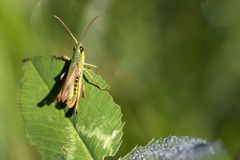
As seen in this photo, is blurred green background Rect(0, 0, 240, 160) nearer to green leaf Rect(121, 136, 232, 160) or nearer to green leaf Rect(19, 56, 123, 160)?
green leaf Rect(19, 56, 123, 160)

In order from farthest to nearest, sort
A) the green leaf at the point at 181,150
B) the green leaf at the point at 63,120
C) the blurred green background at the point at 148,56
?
the blurred green background at the point at 148,56, the green leaf at the point at 63,120, the green leaf at the point at 181,150

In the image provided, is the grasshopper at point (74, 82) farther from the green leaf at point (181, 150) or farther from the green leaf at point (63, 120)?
the green leaf at point (181, 150)

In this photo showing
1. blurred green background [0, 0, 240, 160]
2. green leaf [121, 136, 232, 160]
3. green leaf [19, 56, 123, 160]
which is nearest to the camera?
green leaf [121, 136, 232, 160]

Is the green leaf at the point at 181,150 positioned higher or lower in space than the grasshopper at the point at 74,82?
higher

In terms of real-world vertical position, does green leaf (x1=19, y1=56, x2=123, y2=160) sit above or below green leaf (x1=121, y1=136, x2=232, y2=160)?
below

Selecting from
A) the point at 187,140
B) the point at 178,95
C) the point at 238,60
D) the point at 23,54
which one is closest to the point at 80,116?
the point at 187,140

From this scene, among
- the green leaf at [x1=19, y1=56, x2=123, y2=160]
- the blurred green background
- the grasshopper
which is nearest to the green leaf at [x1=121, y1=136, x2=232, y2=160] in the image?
the green leaf at [x1=19, y1=56, x2=123, y2=160]

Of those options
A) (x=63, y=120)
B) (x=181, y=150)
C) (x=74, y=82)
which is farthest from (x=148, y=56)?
(x=181, y=150)

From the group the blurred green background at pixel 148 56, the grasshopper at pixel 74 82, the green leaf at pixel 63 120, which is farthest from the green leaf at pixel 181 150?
the blurred green background at pixel 148 56
